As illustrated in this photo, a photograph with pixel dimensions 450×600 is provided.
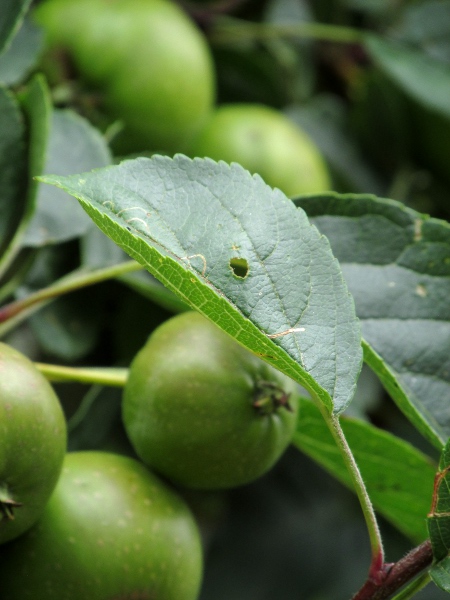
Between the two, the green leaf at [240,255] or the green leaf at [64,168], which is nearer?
the green leaf at [240,255]

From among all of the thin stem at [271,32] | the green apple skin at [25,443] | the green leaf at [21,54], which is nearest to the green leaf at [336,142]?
the thin stem at [271,32]

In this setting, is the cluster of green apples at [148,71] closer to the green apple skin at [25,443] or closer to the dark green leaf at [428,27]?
the dark green leaf at [428,27]

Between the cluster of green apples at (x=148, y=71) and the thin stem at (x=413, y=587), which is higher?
the cluster of green apples at (x=148, y=71)

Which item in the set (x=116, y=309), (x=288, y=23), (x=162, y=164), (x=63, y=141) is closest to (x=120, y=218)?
(x=162, y=164)

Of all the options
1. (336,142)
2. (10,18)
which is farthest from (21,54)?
(336,142)

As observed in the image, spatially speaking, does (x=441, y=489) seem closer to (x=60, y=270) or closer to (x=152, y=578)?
(x=152, y=578)

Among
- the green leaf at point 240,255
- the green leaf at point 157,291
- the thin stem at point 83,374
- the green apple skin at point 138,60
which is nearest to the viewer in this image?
the green leaf at point 240,255
